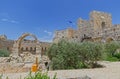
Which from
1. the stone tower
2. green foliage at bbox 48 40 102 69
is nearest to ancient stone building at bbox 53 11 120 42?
the stone tower

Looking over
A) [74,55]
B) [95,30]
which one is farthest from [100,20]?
[74,55]

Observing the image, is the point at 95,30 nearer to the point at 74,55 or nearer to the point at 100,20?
the point at 100,20

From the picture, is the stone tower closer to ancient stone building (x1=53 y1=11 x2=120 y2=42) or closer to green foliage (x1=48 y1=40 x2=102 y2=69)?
ancient stone building (x1=53 y1=11 x2=120 y2=42)

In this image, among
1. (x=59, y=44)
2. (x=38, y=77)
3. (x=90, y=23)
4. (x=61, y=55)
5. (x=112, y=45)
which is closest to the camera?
(x=38, y=77)

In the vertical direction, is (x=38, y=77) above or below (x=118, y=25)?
below

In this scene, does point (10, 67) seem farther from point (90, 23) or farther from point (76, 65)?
point (90, 23)

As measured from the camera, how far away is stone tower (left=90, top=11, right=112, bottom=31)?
32969 mm

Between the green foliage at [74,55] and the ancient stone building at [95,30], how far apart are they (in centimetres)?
1571

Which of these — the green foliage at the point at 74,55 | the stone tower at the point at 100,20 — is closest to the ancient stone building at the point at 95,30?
the stone tower at the point at 100,20

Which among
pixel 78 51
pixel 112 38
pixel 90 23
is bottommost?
pixel 78 51

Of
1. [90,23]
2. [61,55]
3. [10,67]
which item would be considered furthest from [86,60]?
[90,23]

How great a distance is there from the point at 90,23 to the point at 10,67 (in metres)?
21.0

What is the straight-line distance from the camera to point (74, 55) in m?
12.8

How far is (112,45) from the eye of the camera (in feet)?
76.1
